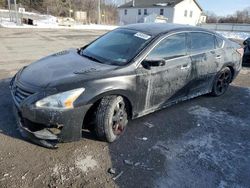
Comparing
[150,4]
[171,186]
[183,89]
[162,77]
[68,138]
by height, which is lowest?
[171,186]

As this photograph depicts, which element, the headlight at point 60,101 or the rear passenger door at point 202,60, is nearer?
the headlight at point 60,101

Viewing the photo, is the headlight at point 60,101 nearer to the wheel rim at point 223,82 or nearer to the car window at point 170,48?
the car window at point 170,48

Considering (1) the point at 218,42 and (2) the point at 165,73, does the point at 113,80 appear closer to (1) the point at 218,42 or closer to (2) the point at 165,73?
(2) the point at 165,73

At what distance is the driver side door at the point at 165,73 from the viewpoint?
145 inches

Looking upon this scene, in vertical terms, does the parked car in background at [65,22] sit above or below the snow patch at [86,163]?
above

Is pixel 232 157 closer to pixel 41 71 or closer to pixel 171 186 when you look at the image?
pixel 171 186

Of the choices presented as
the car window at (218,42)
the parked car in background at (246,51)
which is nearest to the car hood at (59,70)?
the car window at (218,42)

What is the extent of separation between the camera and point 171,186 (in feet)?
8.86

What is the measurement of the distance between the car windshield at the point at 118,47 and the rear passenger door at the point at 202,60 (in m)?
1.08

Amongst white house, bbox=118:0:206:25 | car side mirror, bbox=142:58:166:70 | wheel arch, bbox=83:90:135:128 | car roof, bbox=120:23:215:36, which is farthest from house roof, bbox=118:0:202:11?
wheel arch, bbox=83:90:135:128

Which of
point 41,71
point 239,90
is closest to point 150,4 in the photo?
point 239,90

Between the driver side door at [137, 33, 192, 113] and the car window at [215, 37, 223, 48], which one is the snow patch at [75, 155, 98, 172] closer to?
the driver side door at [137, 33, 192, 113]

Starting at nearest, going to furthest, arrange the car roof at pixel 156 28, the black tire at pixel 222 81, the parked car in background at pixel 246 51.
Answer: the car roof at pixel 156 28 < the black tire at pixel 222 81 < the parked car in background at pixel 246 51

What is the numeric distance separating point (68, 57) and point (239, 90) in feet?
14.7
